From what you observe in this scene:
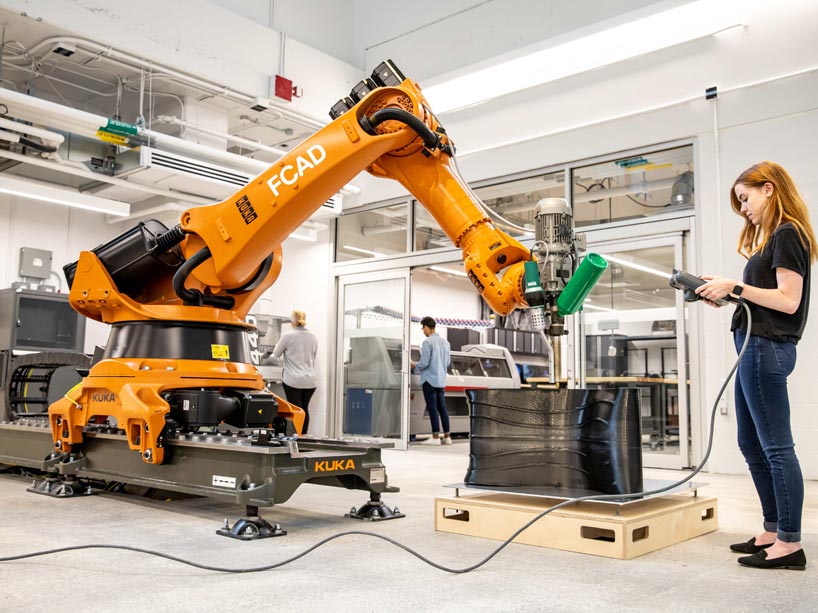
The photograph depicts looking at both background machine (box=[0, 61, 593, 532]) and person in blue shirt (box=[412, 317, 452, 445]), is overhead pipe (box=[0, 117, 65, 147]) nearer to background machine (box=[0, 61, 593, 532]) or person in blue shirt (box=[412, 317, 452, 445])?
background machine (box=[0, 61, 593, 532])

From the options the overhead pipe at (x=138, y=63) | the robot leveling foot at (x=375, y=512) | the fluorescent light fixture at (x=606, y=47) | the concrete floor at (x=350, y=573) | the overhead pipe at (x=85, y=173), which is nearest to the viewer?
the concrete floor at (x=350, y=573)

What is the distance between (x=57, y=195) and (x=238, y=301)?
174 inches

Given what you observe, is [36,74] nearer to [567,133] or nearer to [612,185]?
Result: [567,133]

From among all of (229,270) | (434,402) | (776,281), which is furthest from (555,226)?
(434,402)

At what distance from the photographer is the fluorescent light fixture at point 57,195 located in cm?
714

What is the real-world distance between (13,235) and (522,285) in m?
7.48

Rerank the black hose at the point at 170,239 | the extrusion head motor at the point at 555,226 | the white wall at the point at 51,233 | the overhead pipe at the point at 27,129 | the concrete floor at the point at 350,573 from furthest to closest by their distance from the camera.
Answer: the white wall at the point at 51,233 → the overhead pipe at the point at 27,129 → the black hose at the point at 170,239 → the extrusion head motor at the point at 555,226 → the concrete floor at the point at 350,573

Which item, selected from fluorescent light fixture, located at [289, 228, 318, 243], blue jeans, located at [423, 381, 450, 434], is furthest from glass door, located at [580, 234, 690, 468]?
fluorescent light fixture, located at [289, 228, 318, 243]

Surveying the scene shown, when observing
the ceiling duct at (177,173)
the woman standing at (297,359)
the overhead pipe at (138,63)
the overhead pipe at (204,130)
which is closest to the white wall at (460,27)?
the overhead pipe at (138,63)

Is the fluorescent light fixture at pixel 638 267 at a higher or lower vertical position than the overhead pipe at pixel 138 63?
lower

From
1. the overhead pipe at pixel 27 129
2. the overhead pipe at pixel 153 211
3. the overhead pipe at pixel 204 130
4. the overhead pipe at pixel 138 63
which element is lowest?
the overhead pipe at pixel 153 211

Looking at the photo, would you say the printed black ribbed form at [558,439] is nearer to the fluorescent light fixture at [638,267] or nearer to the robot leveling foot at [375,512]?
the robot leveling foot at [375,512]

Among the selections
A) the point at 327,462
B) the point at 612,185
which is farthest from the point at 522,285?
the point at 612,185

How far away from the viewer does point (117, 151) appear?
7.48 meters
